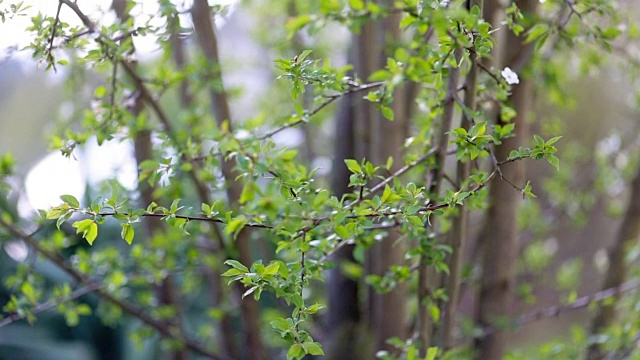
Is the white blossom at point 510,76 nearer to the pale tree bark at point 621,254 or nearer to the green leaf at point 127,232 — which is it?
the green leaf at point 127,232

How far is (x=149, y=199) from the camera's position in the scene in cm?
95

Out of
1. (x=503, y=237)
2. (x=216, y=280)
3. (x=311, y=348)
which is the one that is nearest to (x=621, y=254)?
(x=503, y=237)

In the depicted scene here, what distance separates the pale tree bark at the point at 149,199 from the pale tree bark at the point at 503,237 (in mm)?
447

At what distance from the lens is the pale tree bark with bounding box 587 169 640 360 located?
1092 millimetres

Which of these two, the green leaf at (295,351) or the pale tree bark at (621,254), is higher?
the pale tree bark at (621,254)

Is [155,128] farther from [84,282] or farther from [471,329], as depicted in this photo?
[471,329]

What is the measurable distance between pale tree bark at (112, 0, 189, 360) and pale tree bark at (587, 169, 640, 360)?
2.24 ft

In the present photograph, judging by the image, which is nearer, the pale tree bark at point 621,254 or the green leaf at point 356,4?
the green leaf at point 356,4

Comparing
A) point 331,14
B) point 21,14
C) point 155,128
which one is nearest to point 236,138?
point 331,14

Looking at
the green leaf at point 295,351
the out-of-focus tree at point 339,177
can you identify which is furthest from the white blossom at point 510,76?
the green leaf at point 295,351

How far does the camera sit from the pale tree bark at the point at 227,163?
0.79 m

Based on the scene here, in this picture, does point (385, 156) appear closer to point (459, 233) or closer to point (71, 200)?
point (459, 233)

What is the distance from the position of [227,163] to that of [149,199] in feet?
0.50

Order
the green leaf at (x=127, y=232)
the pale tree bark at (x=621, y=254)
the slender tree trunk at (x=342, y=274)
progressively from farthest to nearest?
the pale tree bark at (x=621, y=254) → the slender tree trunk at (x=342, y=274) → the green leaf at (x=127, y=232)
